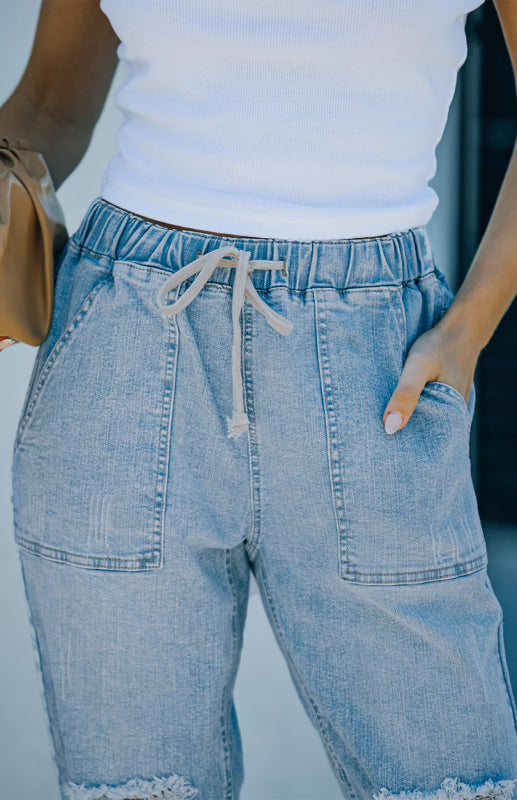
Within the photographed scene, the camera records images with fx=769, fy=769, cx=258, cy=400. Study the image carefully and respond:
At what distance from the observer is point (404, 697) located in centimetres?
74

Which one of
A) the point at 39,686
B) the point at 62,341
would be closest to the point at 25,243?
the point at 62,341

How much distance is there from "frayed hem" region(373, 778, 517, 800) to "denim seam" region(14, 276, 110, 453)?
51 cm

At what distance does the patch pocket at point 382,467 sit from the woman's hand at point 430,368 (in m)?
0.02

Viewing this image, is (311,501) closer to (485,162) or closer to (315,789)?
(485,162)

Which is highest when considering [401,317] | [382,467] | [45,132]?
[45,132]

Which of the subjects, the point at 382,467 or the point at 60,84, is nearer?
the point at 382,467

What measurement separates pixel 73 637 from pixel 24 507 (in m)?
0.14

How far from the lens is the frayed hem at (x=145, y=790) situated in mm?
754

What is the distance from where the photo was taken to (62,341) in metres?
0.77

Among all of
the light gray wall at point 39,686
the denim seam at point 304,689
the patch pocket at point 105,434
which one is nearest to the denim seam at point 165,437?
the patch pocket at point 105,434

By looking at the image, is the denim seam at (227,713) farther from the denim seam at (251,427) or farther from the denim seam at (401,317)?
the denim seam at (401,317)

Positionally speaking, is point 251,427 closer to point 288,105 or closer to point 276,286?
point 276,286

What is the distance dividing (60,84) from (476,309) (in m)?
0.56

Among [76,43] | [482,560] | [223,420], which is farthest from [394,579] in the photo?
[76,43]
